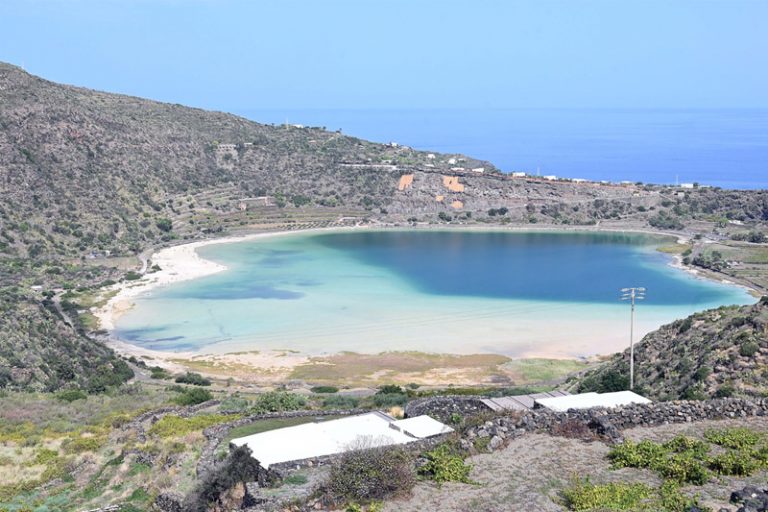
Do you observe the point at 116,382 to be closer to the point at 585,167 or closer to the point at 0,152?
the point at 0,152

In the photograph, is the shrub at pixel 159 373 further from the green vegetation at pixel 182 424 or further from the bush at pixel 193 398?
the green vegetation at pixel 182 424

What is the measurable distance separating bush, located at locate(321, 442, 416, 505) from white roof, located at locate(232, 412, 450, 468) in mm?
2909

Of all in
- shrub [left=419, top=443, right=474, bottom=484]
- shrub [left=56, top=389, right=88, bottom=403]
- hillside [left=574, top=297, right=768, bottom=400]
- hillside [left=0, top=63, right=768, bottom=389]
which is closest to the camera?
shrub [left=419, top=443, right=474, bottom=484]

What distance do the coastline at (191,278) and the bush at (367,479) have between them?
94.9ft

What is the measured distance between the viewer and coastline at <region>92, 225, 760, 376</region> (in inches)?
1686

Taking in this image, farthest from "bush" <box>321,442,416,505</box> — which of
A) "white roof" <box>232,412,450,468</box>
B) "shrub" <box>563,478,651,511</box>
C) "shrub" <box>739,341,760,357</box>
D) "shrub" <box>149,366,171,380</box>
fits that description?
"shrub" <box>149,366,171,380</box>

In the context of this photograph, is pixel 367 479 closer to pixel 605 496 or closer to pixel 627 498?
pixel 605 496

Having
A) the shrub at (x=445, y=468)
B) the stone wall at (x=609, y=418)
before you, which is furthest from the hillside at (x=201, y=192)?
the shrub at (x=445, y=468)

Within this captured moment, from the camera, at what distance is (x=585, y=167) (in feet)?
577

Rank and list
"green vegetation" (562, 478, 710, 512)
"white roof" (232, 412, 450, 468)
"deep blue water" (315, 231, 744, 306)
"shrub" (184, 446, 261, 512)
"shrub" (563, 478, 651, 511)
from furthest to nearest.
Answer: "deep blue water" (315, 231, 744, 306) → "white roof" (232, 412, 450, 468) → "shrub" (184, 446, 261, 512) → "shrub" (563, 478, 651, 511) → "green vegetation" (562, 478, 710, 512)

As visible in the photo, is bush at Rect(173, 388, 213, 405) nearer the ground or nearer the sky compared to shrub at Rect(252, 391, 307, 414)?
nearer the ground

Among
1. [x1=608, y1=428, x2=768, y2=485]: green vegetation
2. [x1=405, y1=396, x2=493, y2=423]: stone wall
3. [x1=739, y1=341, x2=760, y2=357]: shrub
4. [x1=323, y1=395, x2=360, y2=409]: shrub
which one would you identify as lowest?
Result: [x1=323, y1=395, x2=360, y2=409]: shrub

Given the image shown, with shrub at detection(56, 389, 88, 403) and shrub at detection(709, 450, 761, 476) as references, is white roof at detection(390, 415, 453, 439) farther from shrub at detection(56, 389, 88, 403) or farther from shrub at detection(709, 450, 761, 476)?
shrub at detection(56, 389, 88, 403)

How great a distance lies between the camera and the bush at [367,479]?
11.3 metres
